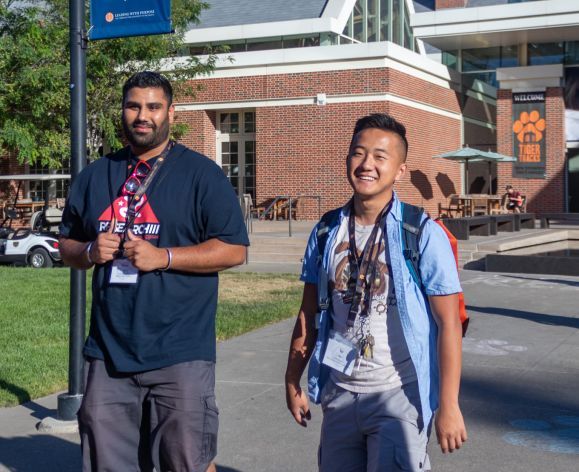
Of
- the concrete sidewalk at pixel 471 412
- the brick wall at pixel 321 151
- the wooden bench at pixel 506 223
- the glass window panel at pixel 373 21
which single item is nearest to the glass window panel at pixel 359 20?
the glass window panel at pixel 373 21

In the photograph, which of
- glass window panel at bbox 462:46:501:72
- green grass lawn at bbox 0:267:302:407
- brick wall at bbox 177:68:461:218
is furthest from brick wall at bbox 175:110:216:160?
green grass lawn at bbox 0:267:302:407

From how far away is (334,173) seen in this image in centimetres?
2838

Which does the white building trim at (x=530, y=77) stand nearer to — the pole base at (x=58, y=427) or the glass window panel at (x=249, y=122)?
the glass window panel at (x=249, y=122)

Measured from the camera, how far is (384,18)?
3512 cm

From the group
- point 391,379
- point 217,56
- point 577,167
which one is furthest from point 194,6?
point 391,379

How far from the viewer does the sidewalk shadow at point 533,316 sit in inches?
407

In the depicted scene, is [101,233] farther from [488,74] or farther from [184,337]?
[488,74]

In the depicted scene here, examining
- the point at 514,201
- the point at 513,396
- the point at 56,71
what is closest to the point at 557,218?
the point at 514,201

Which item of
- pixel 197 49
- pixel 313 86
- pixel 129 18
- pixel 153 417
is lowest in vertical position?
pixel 153 417

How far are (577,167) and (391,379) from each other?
3080 centimetres

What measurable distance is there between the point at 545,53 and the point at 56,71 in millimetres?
20706

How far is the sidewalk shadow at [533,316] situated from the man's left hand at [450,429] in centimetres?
756

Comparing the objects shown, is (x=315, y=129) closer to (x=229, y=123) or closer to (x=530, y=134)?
(x=229, y=123)

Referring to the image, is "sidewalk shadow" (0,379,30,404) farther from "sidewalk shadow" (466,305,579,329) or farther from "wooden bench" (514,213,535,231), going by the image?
"wooden bench" (514,213,535,231)
